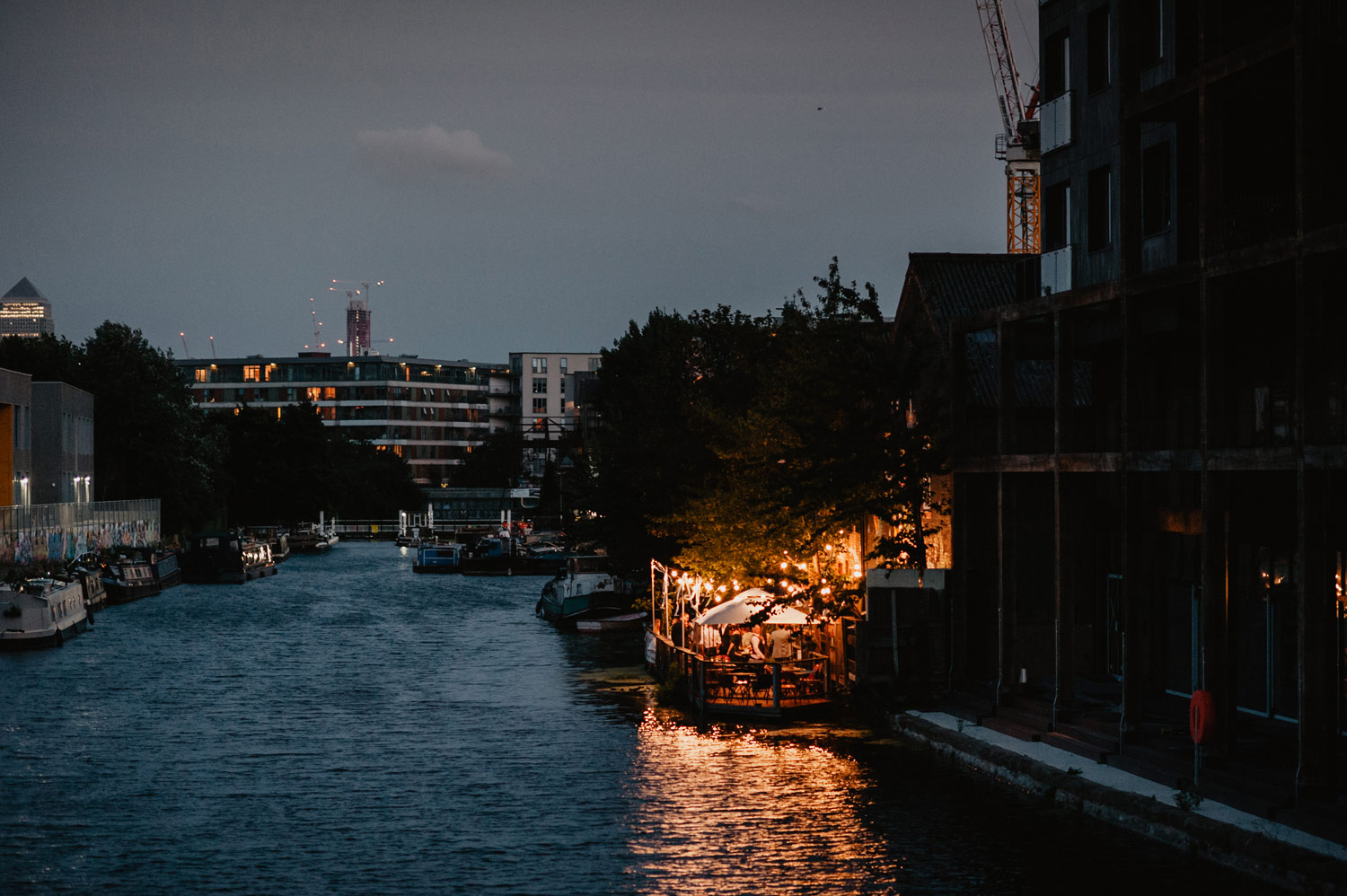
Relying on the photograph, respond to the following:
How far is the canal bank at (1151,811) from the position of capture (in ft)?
61.7

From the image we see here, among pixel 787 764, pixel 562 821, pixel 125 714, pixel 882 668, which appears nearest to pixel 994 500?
pixel 882 668

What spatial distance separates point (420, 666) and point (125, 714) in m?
14.1

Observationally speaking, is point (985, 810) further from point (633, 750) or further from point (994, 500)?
point (994, 500)

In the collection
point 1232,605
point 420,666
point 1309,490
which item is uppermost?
point 1309,490

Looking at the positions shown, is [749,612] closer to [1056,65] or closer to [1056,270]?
[1056,270]

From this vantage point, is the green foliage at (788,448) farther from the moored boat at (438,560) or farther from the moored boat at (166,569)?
the moored boat at (438,560)

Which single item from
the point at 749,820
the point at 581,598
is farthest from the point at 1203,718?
the point at 581,598

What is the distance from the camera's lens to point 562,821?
2583 centimetres

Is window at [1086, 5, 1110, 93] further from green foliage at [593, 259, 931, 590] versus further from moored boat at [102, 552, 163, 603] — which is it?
moored boat at [102, 552, 163, 603]

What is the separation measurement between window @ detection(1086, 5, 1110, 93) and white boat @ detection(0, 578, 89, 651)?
43.6 meters

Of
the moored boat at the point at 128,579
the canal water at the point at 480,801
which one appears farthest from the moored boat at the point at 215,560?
the canal water at the point at 480,801

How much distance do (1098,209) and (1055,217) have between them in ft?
6.13

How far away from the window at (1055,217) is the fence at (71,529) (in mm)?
60189

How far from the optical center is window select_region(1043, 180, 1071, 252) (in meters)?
33.5
